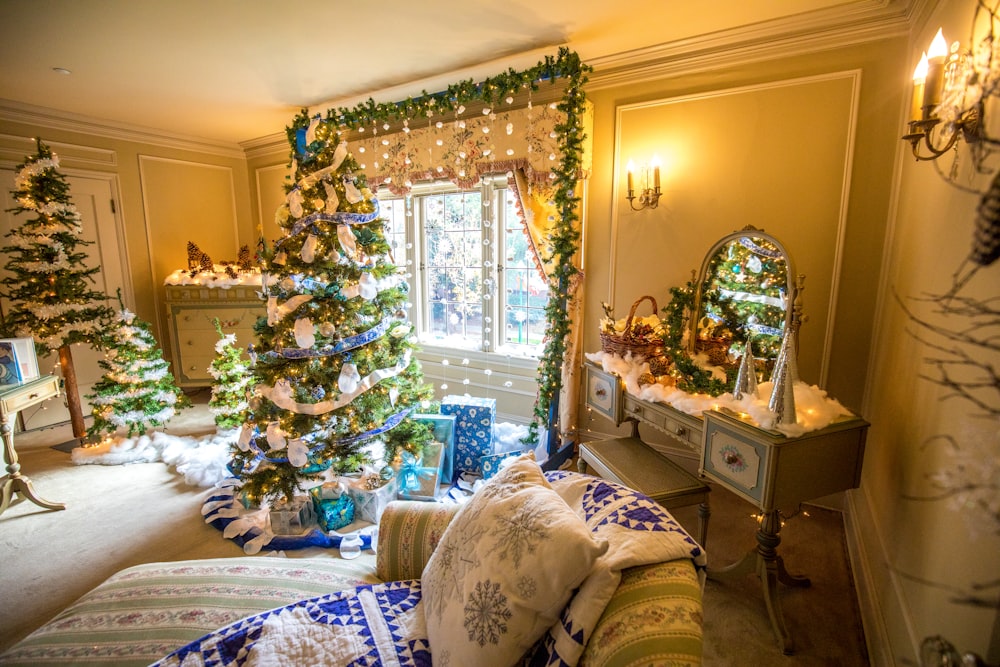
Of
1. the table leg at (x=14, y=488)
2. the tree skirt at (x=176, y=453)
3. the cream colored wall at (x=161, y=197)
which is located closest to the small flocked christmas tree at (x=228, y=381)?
the tree skirt at (x=176, y=453)

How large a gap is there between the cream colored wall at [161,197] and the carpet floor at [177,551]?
2008mm

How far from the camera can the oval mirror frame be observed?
206 centimetres

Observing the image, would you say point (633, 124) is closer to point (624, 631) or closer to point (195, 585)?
point (624, 631)

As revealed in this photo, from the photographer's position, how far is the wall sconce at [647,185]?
2.72 metres

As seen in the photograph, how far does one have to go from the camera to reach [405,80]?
317cm

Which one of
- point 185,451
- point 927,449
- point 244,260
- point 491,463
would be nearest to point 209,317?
point 244,260

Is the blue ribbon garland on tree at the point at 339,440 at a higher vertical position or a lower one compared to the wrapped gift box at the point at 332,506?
higher

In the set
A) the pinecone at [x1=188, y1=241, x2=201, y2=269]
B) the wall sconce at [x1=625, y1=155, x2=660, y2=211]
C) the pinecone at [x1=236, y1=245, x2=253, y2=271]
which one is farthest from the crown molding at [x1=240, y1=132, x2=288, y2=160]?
the wall sconce at [x1=625, y1=155, x2=660, y2=211]

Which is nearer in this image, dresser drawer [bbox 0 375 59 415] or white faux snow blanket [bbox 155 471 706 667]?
white faux snow blanket [bbox 155 471 706 667]

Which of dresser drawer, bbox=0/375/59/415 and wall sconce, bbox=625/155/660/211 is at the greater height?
wall sconce, bbox=625/155/660/211

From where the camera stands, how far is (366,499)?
2588 mm

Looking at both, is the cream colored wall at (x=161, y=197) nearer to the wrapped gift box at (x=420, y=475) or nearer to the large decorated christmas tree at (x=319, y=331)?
the large decorated christmas tree at (x=319, y=331)

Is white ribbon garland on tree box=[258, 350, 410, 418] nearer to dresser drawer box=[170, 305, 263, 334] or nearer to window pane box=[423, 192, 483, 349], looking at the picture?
window pane box=[423, 192, 483, 349]

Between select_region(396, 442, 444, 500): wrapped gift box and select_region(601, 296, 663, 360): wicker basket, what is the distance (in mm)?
1256
